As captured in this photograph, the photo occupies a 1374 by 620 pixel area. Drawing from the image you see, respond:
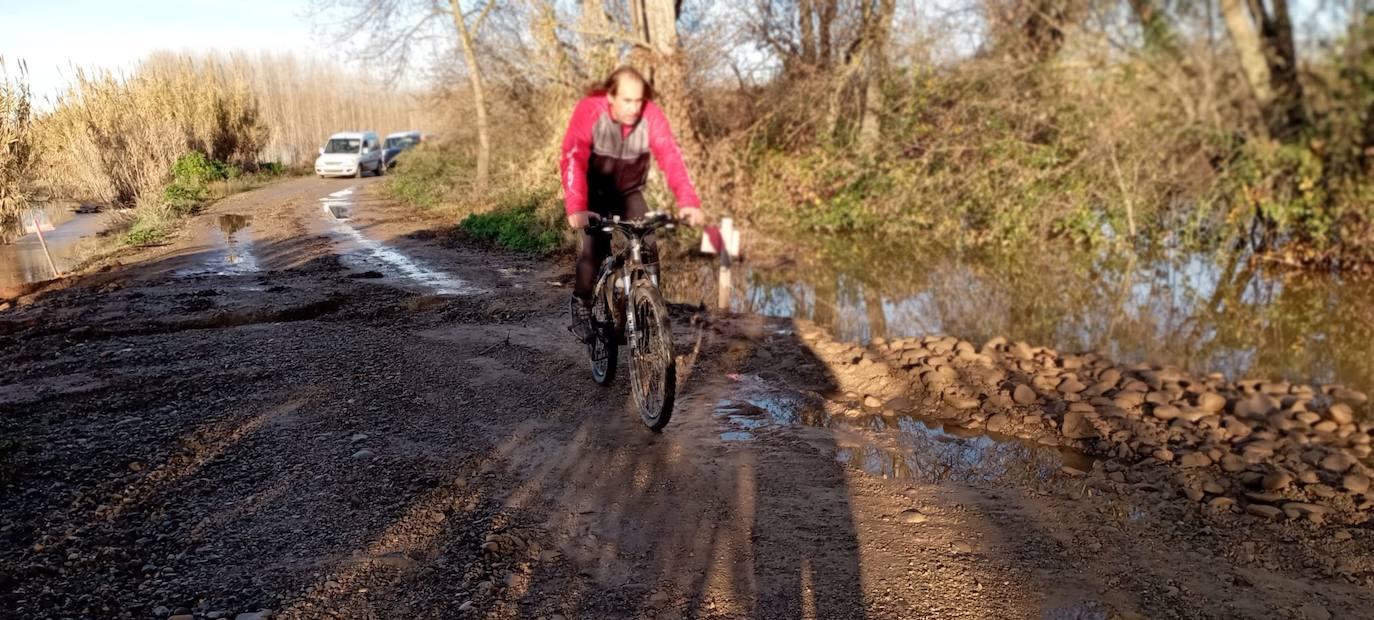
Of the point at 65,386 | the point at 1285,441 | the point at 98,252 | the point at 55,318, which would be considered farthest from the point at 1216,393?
the point at 98,252

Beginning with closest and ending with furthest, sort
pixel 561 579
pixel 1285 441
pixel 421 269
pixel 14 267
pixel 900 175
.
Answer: pixel 561 579 < pixel 1285 441 < pixel 421 269 < pixel 900 175 < pixel 14 267

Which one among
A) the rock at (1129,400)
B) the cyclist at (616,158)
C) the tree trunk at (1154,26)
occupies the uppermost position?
the tree trunk at (1154,26)

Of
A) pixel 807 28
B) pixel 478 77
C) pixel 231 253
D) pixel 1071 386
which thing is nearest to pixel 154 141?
pixel 478 77

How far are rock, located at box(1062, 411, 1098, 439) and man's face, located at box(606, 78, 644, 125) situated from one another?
3.04m

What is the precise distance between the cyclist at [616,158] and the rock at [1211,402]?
3.41m

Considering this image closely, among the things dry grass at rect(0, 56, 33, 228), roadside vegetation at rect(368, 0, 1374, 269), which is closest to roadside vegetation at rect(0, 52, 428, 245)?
dry grass at rect(0, 56, 33, 228)

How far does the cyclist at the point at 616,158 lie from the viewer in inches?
180

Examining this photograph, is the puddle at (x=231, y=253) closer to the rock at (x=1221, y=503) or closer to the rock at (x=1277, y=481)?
the rock at (x=1221, y=503)

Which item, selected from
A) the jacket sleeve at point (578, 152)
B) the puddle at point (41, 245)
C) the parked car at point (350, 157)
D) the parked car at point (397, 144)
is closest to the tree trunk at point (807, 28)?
the jacket sleeve at point (578, 152)

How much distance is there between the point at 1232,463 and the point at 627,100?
3.71m

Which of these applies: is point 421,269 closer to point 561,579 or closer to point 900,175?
point 900,175

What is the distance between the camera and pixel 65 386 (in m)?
5.39

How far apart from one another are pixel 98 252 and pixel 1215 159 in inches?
638

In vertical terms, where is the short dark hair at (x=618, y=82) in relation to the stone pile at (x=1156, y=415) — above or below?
above
